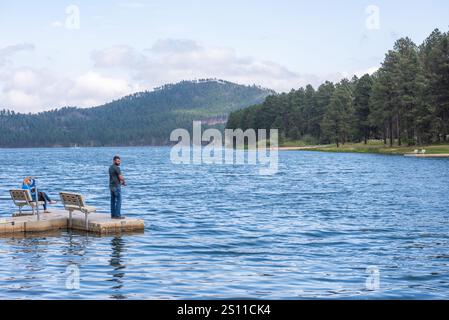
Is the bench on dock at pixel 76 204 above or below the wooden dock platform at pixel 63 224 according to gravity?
above

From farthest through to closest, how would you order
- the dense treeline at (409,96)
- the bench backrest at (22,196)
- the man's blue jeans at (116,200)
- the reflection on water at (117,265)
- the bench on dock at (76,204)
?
the dense treeline at (409,96) → the bench backrest at (22,196) → the man's blue jeans at (116,200) → the bench on dock at (76,204) → the reflection on water at (117,265)

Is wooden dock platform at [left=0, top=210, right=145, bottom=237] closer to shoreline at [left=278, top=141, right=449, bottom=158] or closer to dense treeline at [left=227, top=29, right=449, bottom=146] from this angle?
shoreline at [left=278, top=141, right=449, bottom=158]

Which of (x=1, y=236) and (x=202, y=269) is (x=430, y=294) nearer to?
(x=202, y=269)

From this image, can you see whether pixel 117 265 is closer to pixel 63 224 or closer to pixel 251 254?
pixel 251 254

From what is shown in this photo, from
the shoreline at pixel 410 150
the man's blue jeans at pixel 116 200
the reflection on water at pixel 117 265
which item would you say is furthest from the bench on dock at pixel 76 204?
the shoreline at pixel 410 150

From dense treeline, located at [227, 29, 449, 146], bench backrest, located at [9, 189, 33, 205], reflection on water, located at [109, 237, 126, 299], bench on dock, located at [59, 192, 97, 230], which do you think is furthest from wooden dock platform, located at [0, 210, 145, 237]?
dense treeline, located at [227, 29, 449, 146]

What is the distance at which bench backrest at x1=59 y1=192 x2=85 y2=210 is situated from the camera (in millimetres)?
27297

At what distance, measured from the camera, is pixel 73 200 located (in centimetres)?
2780

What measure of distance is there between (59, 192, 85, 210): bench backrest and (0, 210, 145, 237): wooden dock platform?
0.65 metres

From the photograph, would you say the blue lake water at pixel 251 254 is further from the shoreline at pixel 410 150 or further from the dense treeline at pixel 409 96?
the dense treeline at pixel 409 96

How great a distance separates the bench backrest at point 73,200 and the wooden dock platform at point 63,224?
0.65 m

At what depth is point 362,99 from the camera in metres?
160

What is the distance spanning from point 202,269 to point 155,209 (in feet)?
63.1

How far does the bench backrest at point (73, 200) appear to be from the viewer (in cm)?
2730
